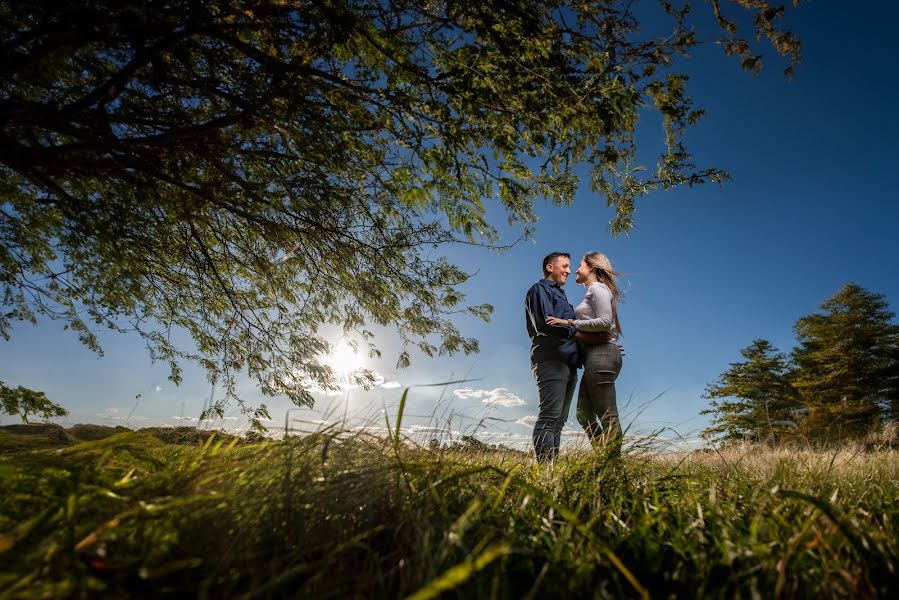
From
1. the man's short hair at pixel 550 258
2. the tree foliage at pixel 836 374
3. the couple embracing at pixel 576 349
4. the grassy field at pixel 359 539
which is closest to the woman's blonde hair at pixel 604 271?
the couple embracing at pixel 576 349

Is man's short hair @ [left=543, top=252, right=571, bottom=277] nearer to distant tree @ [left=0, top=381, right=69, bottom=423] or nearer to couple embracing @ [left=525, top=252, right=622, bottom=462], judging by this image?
couple embracing @ [left=525, top=252, right=622, bottom=462]

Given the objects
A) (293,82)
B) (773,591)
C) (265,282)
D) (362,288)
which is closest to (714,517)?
(773,591)

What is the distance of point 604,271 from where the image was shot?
16.0 ft

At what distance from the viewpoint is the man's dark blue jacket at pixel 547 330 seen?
460 centimetres

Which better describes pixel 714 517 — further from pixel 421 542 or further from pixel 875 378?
pixel 875 378

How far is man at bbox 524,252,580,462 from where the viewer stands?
4.41 metres

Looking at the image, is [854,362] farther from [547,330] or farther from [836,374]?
[547,330]

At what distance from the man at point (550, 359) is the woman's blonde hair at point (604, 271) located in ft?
1.67

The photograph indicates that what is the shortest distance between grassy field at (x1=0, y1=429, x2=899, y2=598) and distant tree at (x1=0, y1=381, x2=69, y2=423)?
244 inches

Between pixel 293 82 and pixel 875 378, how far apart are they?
116ft

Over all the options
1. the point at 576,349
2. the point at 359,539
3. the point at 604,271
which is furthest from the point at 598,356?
the point at 359,539

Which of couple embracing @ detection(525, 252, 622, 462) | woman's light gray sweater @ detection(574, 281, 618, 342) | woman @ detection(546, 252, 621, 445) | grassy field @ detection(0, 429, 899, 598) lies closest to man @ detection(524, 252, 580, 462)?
couple embracing @ detection(525, 252, 622, 462)

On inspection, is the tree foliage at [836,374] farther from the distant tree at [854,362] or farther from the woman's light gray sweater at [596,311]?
the woman's light gray sweater at [596,311]

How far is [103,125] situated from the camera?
4352 mm
